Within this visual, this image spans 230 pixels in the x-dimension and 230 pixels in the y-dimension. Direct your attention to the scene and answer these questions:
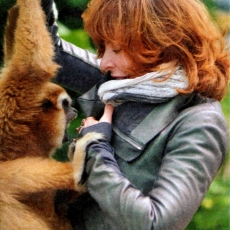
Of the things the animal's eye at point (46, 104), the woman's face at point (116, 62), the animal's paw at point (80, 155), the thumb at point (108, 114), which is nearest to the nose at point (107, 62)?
the woman's face at point (116, 62)

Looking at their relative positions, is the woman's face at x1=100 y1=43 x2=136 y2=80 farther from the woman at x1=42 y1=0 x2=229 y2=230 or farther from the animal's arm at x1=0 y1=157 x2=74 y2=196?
the animal's arm at x1=0 y1=157 x2=74 y2=196

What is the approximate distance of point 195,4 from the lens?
1.74 meters

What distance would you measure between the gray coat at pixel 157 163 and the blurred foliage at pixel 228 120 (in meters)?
0.87

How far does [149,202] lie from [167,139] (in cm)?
23

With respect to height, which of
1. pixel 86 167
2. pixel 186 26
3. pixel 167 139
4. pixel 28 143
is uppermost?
pixel 186 26

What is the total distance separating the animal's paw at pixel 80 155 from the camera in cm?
170

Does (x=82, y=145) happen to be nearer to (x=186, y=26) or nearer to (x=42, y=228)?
(x=42, y=228)

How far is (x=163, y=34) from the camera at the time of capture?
168 cm

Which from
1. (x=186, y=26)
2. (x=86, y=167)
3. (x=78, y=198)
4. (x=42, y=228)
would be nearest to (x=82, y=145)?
(x=86, y=167)

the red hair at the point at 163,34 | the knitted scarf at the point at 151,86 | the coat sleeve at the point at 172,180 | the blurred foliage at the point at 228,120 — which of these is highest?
the red hair at the point at 163,34

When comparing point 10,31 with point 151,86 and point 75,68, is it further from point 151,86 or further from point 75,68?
point 151,86

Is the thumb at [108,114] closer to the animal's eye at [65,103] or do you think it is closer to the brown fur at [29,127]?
the brown fur at [29,127]

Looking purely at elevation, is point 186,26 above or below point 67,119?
above

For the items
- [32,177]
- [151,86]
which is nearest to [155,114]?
[151,86]
